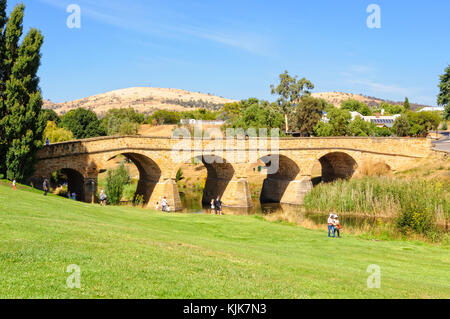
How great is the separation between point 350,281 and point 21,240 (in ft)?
28.2

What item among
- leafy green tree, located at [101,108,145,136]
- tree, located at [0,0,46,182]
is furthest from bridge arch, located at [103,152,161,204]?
leafy green tree, located at [101,108,145,136]

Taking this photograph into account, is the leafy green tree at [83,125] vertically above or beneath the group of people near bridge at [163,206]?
above

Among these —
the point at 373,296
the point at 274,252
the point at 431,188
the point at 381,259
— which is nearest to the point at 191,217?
the point at 274,252

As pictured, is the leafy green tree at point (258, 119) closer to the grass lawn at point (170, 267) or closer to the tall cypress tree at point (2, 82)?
the tall cypress tree at point (2, 82)

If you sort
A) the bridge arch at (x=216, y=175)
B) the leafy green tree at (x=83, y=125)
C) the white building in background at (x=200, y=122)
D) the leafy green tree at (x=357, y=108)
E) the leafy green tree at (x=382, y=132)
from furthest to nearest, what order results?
the leafy green tree at (x=357, y=108) < the white building in background at (x=200, y=122) < the leafy green tree at (x=382, y=132) < the leafy green tree at (x=83, y=125) < the bridge arch at (x=216, y=175)

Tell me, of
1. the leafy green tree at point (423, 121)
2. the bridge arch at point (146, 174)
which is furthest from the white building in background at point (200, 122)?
the bridge arch at point (146, 174)

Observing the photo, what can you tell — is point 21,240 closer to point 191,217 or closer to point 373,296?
point 373,296

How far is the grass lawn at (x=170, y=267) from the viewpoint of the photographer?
838 centimetres

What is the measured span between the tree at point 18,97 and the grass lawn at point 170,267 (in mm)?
11171

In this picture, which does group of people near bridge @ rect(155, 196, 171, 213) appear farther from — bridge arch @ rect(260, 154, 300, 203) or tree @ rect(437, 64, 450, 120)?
tree @ rect(437, 64, 450, 120)

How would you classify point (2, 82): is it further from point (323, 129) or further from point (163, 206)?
point (323, 129)

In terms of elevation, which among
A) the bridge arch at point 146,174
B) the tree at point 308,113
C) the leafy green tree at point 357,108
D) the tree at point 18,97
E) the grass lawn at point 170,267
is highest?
the leafy green tree at point 357,108

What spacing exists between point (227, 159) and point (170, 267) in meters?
33.6

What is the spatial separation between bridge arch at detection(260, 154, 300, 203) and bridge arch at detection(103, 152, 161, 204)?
1276cm
